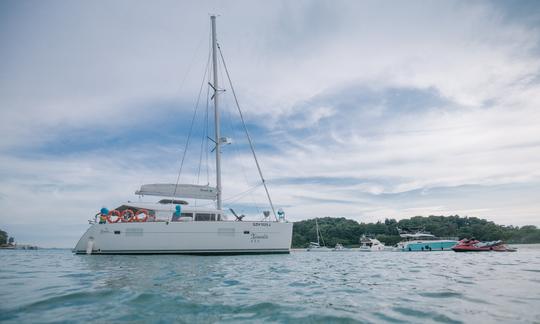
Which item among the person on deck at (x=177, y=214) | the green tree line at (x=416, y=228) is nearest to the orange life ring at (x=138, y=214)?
the person on deck at (x=177, y=214)

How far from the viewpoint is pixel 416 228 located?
7544 centimetres

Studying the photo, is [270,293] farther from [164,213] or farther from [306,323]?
[164,213]

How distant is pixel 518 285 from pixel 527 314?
3.43 metres

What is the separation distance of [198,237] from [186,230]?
0.98 meters

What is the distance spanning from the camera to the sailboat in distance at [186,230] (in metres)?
21.4

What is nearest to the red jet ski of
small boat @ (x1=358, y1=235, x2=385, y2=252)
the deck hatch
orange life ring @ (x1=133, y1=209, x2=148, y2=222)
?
small boat @ (x1=358, y1=235, x2=385, y2=252)

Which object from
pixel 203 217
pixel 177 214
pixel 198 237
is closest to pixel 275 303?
pixel 198 237

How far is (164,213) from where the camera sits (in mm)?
24438

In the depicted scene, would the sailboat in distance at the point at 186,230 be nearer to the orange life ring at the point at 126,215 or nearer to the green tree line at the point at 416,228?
the orange life ring at the point at 126,215

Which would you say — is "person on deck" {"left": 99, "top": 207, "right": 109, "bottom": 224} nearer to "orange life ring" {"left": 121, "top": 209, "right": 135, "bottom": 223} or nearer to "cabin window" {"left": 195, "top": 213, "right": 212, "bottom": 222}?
"orange life ring" {"left": 121, "top": 209, "right": 135, "bottom": 223}

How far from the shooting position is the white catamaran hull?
21391 mm

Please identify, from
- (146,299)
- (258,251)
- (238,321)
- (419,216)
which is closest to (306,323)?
(238,321)

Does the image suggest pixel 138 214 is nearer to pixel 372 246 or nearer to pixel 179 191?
pixel 179 191

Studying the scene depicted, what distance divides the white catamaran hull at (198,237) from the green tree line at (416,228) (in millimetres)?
65336
